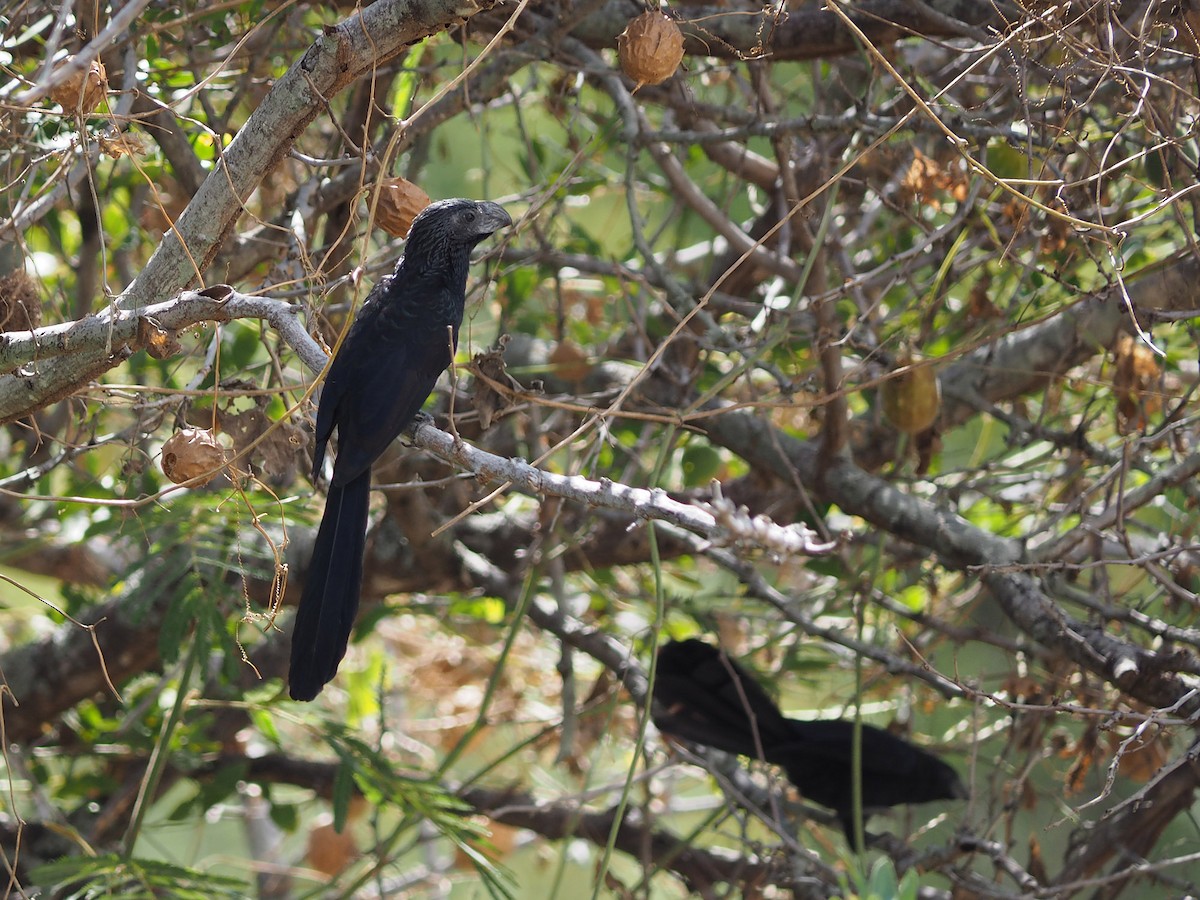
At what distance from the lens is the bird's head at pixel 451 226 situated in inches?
98.0

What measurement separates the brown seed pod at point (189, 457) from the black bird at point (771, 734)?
1.58 metres

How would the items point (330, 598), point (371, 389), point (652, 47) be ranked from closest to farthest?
point (652, 47) < point (330, 598) < point (371, 389)

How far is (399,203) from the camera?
210 cm

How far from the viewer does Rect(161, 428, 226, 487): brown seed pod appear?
1.70 meters

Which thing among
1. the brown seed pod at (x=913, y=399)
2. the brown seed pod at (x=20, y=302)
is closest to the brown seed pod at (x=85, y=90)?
the brown seed pod at (x=20, y=302)

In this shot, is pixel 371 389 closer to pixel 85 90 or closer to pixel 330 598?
pixel 330 598

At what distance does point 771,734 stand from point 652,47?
6.13ft

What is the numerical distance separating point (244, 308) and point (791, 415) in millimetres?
2397

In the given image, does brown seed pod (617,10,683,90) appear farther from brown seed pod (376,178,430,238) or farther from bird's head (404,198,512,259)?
bird's head (404,198,512,259)

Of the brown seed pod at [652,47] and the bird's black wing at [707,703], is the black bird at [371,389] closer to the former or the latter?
the brown seed pod at [652,47]

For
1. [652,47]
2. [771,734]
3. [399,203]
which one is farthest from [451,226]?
[771,734]

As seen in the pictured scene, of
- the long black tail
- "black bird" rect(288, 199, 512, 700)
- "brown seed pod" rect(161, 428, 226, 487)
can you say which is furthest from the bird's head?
"brown seed pod" rect(161, 428, 226, 487)

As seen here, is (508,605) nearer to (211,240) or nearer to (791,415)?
(791,415)

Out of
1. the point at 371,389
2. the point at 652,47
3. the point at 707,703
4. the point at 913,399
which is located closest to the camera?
the point at 652,47
